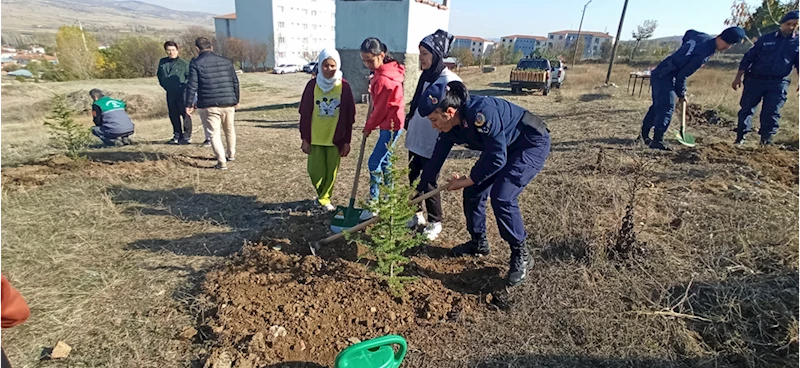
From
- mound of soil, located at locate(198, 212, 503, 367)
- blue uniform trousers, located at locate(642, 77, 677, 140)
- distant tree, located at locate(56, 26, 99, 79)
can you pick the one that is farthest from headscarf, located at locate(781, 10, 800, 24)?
distant tree, located at locate(56, 26, 99, 79)

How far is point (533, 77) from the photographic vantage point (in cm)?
1502

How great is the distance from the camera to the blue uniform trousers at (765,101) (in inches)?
208

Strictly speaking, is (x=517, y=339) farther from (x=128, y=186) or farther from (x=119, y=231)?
(x=128, y=186)

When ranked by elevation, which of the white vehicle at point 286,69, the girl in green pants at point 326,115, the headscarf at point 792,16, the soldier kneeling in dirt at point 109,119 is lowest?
the white vehicle at point 286,69

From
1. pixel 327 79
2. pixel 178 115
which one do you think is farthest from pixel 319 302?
pixel 178 115

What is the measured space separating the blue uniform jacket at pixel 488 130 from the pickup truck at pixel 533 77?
13.4 metres

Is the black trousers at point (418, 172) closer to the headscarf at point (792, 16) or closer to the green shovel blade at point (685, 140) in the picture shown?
the green shovel blade at point (685, 140)

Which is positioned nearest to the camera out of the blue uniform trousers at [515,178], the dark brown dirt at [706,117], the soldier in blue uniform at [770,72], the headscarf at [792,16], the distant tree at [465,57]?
the blue uniform trousers at [515,178]

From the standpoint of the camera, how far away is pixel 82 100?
14828mm

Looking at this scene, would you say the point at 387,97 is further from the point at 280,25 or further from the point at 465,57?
the point at 280,25

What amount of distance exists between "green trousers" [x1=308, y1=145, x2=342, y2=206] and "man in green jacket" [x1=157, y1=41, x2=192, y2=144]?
3089 mm

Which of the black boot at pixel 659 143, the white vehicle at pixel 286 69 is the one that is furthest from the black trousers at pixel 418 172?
the white vehicle at pixel 286 69

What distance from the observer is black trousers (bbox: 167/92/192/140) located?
244 inches

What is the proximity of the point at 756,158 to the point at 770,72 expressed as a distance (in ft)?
4.61
